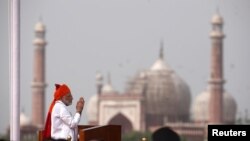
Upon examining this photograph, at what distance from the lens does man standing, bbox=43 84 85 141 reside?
340cm

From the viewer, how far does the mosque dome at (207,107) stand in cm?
4778

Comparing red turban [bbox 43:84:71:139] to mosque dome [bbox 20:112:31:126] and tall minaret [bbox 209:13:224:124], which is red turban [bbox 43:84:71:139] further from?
mosque dome [bbox 20:112:31:126]

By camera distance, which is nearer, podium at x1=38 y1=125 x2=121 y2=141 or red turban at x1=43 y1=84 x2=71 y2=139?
podium at x1=38 y1=125 x2=121 y2=141

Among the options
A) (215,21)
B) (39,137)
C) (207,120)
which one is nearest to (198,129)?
(207,120)

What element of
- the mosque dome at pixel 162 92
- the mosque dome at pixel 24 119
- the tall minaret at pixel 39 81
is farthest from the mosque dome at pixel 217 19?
the mosque dome at pixel 24 119

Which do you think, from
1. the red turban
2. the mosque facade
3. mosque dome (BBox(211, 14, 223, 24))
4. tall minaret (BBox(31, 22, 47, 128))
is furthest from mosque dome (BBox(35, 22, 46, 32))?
the red turban

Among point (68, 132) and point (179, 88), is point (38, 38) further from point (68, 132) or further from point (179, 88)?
point (68, 132)

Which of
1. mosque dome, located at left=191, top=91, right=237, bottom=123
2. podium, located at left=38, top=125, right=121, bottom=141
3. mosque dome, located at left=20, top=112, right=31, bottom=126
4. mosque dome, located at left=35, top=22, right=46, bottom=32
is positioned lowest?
mosque dome, located at left=20, top=112, right=31, bottom=126

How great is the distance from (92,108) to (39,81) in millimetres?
3880

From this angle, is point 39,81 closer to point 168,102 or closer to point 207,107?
point 168,102

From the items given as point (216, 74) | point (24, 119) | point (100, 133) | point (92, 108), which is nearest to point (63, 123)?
point (100, 133)

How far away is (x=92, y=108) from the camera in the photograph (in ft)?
164

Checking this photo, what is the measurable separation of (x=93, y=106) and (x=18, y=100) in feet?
154

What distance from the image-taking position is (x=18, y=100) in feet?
10.9
